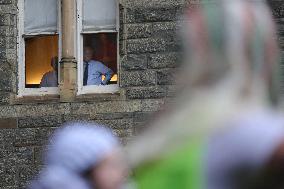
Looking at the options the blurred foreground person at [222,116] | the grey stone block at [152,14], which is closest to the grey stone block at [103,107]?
the grey stone block at [152,14]

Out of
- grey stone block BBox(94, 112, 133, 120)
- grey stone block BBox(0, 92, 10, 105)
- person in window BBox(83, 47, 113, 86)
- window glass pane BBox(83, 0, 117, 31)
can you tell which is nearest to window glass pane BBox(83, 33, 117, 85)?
person in window BBox(83, 47, 113, 86)

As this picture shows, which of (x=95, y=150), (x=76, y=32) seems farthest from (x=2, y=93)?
(x=95, y=150)

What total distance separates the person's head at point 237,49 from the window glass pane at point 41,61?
9.40 metres

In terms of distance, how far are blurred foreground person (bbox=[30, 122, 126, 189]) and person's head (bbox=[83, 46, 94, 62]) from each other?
920 centimetres

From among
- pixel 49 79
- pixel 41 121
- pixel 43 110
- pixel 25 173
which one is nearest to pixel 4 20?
pixel 49 79

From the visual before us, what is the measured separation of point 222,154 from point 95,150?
27cm

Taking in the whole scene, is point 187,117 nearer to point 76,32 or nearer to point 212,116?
point 212,116

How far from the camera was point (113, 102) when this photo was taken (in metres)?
10.2

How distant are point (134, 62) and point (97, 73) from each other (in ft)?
2.46

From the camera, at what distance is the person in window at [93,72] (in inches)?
419

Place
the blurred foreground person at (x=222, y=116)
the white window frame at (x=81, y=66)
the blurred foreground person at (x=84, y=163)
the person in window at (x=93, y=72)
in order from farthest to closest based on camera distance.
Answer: the person in window at (x=93, y=72) → the white window frame at (x=81, y=66) → the blurred foreground person at (x=84, y=163) → the blurred foreground person at (x=222, y=116)

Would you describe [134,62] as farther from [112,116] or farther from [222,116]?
[222,116]

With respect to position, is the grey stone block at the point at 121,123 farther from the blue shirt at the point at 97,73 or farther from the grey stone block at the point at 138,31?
the grey stone block at the point at 138,31

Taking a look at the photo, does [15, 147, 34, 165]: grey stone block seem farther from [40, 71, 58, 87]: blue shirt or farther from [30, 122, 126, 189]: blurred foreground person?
[30, 122, 126, 189]: blurred foreground person
